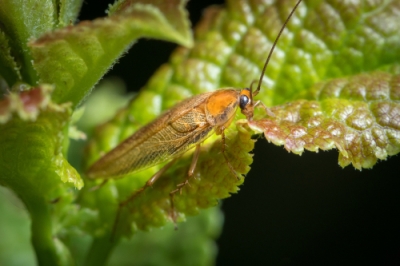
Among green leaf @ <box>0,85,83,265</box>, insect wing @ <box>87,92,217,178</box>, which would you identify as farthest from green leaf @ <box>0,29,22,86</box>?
insect wing @ <box>87,92,217,178</box>

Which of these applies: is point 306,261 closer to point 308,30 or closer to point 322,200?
point 322,200

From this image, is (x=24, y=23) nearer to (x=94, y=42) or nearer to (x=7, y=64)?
(x=7, y=64)

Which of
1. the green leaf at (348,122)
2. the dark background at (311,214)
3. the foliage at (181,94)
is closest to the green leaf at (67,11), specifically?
the foliage at (181,94)

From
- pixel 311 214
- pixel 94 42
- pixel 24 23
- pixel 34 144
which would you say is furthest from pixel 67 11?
pixel 311 214

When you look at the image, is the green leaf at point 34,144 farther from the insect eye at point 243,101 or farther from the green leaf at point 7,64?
the insect eye at point 243,101

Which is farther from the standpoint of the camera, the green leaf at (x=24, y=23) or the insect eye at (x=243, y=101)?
the insect eye at (x=243, y=101)

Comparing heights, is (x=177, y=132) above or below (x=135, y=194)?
above
